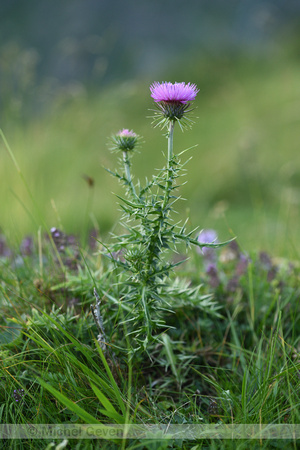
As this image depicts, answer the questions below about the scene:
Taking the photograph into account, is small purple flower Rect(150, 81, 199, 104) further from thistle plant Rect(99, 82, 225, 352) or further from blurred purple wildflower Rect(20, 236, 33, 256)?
blurred purple wildflower Rect(20, 236, 33, 256)

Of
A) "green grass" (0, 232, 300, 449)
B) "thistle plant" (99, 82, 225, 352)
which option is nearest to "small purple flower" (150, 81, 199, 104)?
"thistle plant" (99, 82, 225, 352)

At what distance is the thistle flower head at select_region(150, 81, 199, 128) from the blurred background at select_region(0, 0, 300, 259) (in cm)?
139

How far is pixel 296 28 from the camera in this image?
26.1 ft

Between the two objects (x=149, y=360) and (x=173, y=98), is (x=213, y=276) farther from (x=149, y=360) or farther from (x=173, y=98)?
(x=173, y=98)

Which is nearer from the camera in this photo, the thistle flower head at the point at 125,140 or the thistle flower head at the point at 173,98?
the thistle flower head at the point at 173,98

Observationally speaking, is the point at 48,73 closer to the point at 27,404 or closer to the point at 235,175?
the point at 235,175

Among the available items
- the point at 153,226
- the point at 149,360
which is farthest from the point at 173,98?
the point at 149,360

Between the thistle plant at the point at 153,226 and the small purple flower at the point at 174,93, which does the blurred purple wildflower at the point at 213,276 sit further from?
the small purple flower at the point at 174,93

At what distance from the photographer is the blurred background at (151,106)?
151 inches

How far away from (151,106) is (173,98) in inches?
242

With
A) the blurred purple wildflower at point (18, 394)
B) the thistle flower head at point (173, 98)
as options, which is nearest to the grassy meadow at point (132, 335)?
the blurred purple wildflower at point (18, 394)

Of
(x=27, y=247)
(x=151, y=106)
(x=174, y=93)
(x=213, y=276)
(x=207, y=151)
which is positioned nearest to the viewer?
(x=174, y=93)

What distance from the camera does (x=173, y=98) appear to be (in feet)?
4.20

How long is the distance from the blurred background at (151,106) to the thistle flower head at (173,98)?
4.55ft
